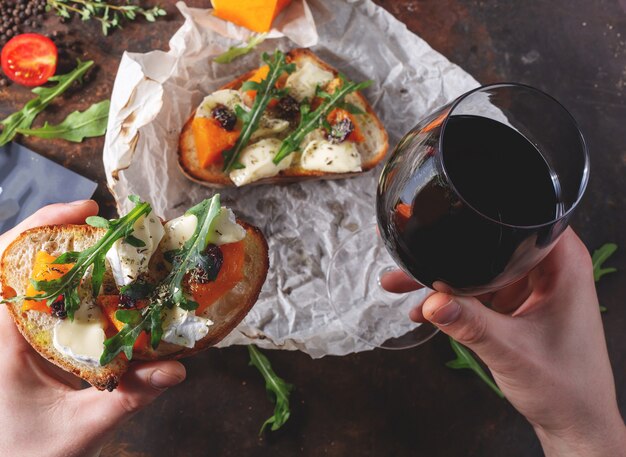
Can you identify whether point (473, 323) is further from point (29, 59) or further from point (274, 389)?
point (29, 59)

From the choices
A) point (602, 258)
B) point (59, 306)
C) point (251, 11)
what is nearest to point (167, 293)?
point (59, 306)

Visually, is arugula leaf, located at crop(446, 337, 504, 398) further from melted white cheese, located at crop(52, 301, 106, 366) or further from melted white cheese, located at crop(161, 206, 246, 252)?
melted white cheese, located at crop(52, 301, 106, 366)

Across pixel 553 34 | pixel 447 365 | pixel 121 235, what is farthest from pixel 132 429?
pixel 553 34

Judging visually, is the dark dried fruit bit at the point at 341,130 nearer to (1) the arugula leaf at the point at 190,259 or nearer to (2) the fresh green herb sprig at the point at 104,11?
(1) the arugula leaf at the point at 190,259

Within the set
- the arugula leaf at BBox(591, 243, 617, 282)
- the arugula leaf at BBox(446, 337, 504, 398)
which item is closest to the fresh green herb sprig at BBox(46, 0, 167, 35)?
the arugula leaf at BBox(446, 337, 504, 398)

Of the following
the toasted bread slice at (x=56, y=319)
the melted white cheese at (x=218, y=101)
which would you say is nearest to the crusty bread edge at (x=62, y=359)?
the toasted bread slice at (x=56, y=319)

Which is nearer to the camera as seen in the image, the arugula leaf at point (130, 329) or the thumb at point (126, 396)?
the arugula leaf at point (130, 329)

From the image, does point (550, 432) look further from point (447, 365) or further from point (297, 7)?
point (297, 7)
